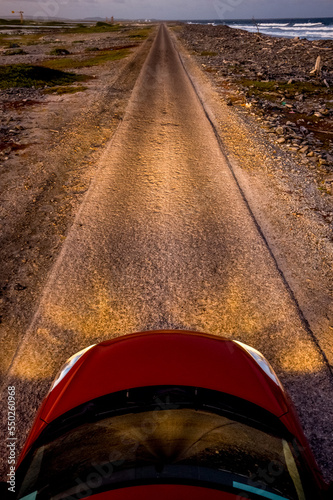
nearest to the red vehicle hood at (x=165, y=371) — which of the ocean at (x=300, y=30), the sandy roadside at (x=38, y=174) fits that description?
the sandy roadside at (x=38, y=174)

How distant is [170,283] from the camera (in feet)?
12.0

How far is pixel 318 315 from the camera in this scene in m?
3.27

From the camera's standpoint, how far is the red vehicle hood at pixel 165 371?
5.79 ft

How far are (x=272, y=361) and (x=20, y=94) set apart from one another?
13.5 m

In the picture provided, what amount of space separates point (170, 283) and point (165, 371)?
1858mm

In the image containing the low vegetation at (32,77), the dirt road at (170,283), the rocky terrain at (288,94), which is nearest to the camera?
the dirt road at (170,283)

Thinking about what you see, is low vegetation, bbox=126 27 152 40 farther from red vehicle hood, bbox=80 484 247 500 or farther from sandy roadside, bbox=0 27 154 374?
red vehicle hood, bbox=80 484 247 500

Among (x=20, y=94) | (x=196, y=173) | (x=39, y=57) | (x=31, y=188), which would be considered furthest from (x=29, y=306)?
(x=39, y=57)

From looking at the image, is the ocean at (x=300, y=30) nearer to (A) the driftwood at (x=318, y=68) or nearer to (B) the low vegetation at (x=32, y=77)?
(A) the driftwood at (x=318, y=68)

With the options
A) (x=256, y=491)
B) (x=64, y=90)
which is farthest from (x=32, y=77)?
(x=256, y=491)

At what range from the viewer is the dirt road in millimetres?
2730

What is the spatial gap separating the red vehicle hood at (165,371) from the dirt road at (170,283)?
83 cm

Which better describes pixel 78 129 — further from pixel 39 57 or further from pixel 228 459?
pixel 39 57

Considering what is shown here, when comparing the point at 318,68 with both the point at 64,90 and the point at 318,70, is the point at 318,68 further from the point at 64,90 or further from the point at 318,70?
the point at 64,90
